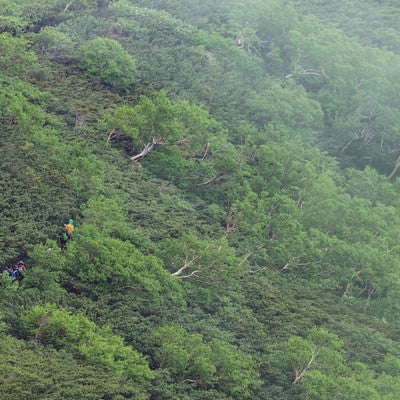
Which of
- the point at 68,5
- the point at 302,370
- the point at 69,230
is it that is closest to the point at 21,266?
the point at 69,230

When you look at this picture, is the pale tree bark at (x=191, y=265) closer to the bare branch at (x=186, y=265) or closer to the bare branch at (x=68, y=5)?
the bare branch at (x=186, y=265)

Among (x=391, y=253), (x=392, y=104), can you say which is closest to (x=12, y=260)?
(x=391, y=253)

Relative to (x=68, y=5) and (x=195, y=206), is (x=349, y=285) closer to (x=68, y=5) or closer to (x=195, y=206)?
(x=195, y=206)

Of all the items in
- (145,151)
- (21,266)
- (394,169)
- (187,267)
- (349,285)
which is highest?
(145,151)

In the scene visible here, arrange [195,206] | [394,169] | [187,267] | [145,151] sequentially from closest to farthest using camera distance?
[187,267] < [195,206] < [145,151] < [394,169]

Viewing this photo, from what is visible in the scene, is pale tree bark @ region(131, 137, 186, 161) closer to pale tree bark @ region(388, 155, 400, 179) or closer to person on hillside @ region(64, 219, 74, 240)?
person on hillside @ region(64, 219, 74, 240)

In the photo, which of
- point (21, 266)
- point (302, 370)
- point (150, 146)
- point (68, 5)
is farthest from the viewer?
point (68, 5)

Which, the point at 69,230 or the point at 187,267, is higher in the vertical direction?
the point at 69,230

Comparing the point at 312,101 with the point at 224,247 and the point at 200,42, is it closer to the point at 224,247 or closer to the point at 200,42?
the point at 200,42

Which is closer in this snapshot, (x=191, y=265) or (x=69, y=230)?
(x=69, y=230)
